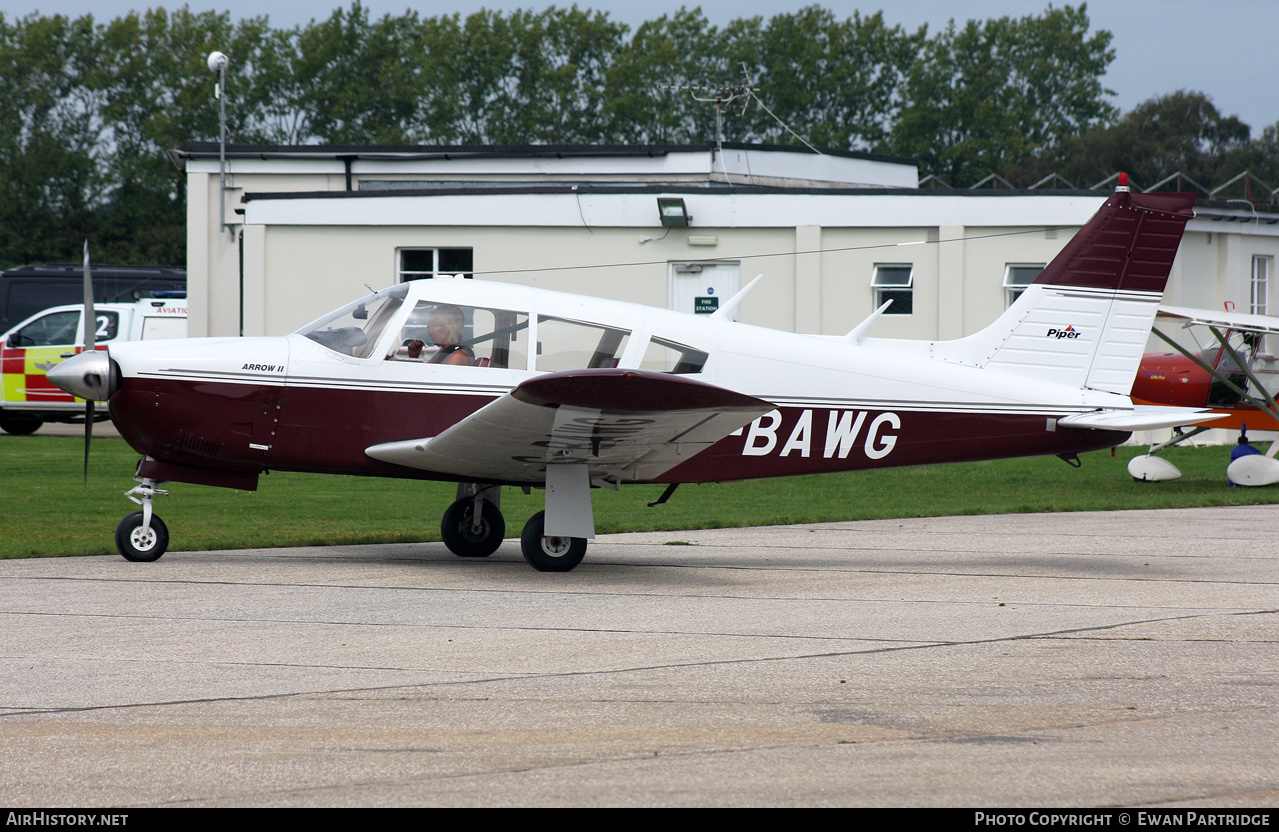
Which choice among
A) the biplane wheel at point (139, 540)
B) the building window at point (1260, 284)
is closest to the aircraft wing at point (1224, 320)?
the building window at point (1260, 284)

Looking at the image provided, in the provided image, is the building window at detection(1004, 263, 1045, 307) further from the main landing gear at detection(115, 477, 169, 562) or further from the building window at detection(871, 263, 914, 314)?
the main landing gear at detection(115, 477, 169, 562)

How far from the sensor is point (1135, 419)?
9156mm

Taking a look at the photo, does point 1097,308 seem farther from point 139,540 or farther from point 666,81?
point 666,81

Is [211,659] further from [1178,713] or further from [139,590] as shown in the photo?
[1178,713]

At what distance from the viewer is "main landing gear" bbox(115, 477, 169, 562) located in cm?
905

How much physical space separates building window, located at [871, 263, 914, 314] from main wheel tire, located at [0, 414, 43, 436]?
593 inches

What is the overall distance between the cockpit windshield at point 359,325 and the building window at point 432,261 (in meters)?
14.3

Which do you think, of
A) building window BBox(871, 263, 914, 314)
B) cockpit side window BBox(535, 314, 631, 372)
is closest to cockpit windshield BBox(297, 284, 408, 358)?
cockpit side window BBox(535, 314, 631, 372)

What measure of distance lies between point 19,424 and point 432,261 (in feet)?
26.0

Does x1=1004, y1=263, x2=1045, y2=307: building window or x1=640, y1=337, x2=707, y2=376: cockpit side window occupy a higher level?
x1=1004, y1=263, x2=1045, y2=307: building window

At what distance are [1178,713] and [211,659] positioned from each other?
4279 mm

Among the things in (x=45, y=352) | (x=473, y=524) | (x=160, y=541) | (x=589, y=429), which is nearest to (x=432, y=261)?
(x=45, y=352)

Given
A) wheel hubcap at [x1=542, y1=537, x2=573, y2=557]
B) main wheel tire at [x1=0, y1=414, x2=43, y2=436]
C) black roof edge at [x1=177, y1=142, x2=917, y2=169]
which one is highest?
black roof edge at [x1=177, y1=142, x2=917, y2=169]
